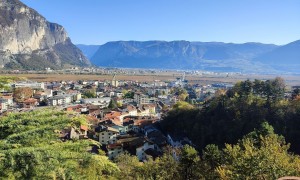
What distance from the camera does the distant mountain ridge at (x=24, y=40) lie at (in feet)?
365

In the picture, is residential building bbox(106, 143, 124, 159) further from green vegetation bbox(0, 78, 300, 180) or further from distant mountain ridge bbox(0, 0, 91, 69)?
distant mountain ridge bbox(0, 0, 91, 69)

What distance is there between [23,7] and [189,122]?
113m

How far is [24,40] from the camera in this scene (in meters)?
123

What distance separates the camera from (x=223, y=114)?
99.7 ft

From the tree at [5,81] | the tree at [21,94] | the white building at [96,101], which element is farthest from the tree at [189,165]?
the white building at [96,101]

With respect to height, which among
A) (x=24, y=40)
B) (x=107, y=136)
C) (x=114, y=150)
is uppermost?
(x=24, y=40)

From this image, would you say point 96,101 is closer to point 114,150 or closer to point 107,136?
point 107,136

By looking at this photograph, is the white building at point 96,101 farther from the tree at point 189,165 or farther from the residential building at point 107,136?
the tree at point 189,165

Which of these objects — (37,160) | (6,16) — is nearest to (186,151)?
(37,160)

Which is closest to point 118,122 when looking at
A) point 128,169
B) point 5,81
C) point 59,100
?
point 59,100

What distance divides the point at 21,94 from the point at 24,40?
84427mm

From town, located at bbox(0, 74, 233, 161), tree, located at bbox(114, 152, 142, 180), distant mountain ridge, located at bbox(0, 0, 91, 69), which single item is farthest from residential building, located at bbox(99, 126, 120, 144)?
distant mountain ridge, located at bbox(0, 0, 91, 69)

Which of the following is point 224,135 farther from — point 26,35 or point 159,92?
point 26,35

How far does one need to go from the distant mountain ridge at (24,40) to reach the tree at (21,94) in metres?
61.7
